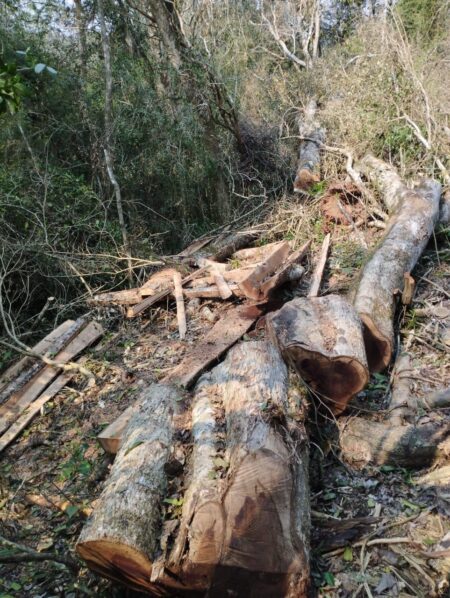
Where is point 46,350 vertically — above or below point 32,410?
above

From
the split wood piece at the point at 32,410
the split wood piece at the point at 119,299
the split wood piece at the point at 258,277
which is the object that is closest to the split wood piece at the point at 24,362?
the split wood piece at the point at 32,410

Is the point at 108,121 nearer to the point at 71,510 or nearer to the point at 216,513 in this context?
the point at 71,510

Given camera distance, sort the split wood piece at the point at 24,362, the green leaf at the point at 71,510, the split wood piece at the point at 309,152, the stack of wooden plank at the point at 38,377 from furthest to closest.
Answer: the split wood piece at the point at 309,152
the split wood piece at the point at 24,362
the stack of wooden plank at the point at 38,377
the green leaf at the point at 71,510

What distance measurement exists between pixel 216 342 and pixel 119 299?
1.76 meters

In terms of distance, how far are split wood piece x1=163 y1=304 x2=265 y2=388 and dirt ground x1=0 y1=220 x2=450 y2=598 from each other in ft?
1.08

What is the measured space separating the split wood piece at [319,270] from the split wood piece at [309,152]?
5.30 ft

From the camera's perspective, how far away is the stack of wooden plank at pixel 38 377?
13.2 ft

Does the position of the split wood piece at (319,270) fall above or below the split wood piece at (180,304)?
below

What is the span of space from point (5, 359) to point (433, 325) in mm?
4320

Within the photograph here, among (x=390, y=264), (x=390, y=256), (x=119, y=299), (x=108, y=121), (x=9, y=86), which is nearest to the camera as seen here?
(x=9, y=86)

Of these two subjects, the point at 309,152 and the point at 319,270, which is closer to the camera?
the point at 319,270

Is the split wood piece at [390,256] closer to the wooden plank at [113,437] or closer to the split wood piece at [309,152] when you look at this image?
the split wood piece at [309,152]

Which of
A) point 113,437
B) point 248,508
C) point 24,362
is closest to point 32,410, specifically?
point 24,362

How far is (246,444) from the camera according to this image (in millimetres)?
2424
